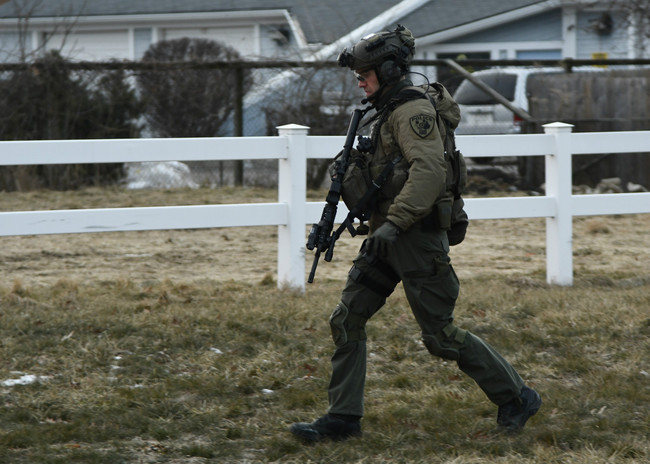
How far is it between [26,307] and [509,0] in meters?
20.2

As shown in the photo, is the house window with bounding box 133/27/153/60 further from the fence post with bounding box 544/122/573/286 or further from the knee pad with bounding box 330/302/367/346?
the knee pad with bounding box 330/302/367/346

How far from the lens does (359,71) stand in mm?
4602

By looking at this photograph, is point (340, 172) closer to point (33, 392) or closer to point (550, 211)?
point (33, 392)

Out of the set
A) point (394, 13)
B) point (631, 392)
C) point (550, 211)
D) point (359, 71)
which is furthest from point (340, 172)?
point (394, 13)

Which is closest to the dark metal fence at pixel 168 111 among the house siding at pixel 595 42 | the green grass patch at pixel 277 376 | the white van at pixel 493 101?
the white van at pixel 493 101

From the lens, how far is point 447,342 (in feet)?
15.0

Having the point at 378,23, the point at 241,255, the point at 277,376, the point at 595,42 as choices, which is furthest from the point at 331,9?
the point at 277,376

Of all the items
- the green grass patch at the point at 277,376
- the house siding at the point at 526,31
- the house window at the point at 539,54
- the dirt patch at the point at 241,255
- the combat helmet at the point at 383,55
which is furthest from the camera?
the house window at the point at 539,54

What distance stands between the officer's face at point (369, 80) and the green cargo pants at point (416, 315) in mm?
672

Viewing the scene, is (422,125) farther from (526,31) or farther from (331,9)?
(526,31)

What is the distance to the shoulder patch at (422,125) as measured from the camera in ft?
14.2

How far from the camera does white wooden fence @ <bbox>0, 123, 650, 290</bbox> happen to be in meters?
7.31

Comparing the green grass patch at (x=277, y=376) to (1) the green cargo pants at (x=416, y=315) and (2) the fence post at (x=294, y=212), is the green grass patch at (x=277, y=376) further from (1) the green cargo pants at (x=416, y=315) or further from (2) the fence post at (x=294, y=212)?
(1) the green cargo pants at (x=416, y=315)

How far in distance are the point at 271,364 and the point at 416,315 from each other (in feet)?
5.53
